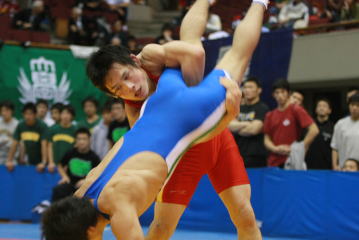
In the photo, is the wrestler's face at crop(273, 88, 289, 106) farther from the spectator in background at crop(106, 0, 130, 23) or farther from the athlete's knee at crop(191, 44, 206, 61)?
the spectator in background at crop(106, 0, 130, 23)

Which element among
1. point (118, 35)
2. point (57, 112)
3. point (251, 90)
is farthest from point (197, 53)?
point (118, 35)

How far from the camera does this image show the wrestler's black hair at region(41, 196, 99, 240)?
3297mm

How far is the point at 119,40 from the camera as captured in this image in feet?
45.5

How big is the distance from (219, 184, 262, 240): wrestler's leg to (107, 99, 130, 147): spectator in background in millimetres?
4174

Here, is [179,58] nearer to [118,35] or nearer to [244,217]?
[244,217]

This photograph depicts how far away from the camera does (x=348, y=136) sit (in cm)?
724

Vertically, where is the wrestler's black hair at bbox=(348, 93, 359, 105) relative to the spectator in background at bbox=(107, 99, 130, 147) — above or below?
above

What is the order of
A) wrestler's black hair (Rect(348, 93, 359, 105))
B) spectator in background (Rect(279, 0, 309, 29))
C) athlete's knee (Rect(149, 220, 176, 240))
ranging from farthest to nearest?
spectator in background (Rect(279, 0, 309, 29)), wrestler's black hair (Rect(348, 93, 359, 105)), athlete's knee (Rect(149, 220, 176, 240))

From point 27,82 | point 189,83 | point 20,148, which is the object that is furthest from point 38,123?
point 189,83

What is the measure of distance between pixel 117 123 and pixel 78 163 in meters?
0.71

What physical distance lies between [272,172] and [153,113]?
4.23 meters

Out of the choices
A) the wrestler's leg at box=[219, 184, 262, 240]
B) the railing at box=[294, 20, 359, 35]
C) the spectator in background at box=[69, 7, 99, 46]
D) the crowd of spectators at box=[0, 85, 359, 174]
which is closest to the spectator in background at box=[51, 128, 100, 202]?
the crowd of spectators at box=[0, 85, 359, 174]

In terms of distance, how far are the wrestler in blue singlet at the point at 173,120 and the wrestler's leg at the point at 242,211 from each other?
68cm

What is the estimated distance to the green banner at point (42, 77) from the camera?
12.3m
